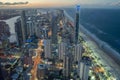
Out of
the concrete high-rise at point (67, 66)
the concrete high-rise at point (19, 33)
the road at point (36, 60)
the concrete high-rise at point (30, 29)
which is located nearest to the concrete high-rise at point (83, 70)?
the concrete high-rise at point (67, 66)

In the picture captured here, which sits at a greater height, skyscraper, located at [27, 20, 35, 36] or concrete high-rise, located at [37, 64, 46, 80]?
skyscraper, located at [27, 20, 35, 36]

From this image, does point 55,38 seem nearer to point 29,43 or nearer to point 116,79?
point 29,43

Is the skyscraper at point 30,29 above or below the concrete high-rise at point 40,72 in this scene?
above

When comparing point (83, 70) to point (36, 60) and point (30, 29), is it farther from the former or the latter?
point (30, 29)

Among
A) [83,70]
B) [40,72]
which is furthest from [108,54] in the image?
[40,72]

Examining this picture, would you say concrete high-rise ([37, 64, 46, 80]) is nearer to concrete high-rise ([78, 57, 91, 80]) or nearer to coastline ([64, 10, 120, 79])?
concrete high-rise ([78, 57, 91, 80])

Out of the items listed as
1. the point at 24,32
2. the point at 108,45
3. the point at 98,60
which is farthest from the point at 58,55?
the point at 108,45

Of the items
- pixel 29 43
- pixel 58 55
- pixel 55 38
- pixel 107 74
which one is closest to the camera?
pixel 107 74

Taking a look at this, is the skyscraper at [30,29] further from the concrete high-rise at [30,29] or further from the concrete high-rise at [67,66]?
the concrete high-rise at [67,66]

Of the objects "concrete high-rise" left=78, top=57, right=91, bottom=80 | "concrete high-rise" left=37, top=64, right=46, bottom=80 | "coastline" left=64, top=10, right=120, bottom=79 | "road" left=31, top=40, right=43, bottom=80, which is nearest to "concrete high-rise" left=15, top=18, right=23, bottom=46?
"road" left=31, top=40, right=43, bottom=80

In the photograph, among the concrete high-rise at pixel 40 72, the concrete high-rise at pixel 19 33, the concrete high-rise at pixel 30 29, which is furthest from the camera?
the concrete high-rise at pixel 30 29

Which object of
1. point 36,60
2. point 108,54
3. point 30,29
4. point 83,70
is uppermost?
point 30,29
